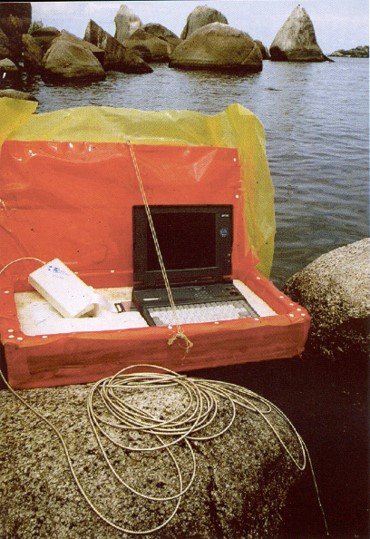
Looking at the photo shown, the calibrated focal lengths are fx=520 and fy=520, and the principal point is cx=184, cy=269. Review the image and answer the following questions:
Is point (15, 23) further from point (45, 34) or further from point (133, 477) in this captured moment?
point (133, 477)

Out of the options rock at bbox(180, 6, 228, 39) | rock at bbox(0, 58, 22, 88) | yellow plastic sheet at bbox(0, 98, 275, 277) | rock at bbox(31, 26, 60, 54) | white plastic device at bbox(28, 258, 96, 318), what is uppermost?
rock at bbox(180, 6, 228, 39)

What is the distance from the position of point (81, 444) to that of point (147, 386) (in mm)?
540

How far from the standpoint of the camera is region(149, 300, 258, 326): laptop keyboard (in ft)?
9.78

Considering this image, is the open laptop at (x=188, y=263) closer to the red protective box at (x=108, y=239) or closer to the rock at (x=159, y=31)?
the red protective box at (x=108, y=239)

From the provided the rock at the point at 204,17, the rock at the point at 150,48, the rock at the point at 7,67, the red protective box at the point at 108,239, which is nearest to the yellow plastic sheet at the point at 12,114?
the red protective box at the point at 108,239

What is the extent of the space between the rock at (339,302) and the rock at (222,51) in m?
27.9

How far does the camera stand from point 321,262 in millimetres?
3834

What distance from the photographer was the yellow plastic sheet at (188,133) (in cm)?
352

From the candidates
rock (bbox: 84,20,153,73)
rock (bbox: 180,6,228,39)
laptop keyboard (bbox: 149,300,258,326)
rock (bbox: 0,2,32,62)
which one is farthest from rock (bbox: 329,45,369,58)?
laptop keyboard (bbox: 149,300,258,326)

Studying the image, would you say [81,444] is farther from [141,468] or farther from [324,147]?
[324,147]

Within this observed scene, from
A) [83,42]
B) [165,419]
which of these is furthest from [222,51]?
[165,419]

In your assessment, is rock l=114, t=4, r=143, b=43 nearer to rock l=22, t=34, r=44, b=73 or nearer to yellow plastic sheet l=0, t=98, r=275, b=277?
rock l=22, t=34, r=44, b=73

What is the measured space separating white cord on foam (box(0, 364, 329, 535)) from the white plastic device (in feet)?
1.73

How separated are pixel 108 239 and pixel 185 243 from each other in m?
0.54
